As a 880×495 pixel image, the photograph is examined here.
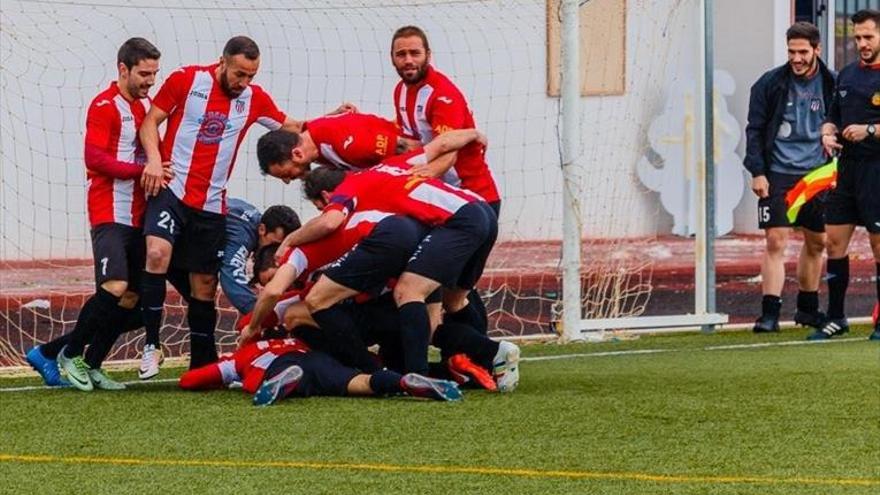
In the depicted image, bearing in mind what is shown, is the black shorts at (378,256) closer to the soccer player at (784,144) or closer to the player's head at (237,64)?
the player's head at (237,64)

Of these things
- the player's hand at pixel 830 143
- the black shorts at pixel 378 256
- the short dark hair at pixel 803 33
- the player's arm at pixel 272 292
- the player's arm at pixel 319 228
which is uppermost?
the short dark hair at pixel 803 33

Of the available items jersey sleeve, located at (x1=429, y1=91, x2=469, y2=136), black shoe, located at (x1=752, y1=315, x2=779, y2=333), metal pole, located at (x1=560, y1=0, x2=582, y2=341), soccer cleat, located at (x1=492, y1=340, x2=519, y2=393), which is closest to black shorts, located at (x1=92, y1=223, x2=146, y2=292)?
jersey sleeve, located at (x1=429, y1=91, x2=469, y2=136)

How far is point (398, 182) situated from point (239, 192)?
27.6ft

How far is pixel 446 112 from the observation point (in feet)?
30.7

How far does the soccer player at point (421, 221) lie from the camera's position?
28.0 ft

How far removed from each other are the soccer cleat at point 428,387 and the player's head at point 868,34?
421 cm

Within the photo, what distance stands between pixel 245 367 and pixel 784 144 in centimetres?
456

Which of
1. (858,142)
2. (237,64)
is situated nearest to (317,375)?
(237,64)

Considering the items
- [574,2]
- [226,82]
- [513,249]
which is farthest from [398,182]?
[513,249]

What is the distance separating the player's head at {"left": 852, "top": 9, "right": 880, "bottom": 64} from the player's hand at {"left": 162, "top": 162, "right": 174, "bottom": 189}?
4.25 meters

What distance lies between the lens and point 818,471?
6430 millimetres

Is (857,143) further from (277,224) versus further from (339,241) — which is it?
(339,241)

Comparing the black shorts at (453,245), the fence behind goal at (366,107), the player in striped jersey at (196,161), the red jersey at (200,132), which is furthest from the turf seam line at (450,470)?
the fence behind goal at (366,107)

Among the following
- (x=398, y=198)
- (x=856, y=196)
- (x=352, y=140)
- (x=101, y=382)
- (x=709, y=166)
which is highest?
(x=352, y=140)
